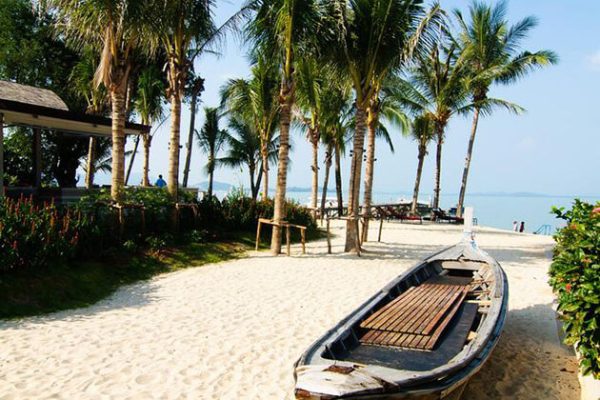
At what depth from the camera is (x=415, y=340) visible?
478 centimetres

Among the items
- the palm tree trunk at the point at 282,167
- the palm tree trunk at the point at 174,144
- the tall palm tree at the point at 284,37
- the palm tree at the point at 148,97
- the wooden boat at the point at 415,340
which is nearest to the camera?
the wooden boat at the point at 415,340

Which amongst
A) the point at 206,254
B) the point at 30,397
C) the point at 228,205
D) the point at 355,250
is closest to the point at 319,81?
the point at 228,205

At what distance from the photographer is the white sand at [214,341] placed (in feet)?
15.7

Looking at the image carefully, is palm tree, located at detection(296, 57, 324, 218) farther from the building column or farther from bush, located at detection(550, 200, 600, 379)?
bush, located at detection(550, 200, 600, 379)

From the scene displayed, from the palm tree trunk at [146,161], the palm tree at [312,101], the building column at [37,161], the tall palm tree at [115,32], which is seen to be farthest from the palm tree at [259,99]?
the building column at [37,161]

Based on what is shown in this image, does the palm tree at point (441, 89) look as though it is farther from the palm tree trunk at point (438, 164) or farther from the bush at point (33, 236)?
the bush at point (33, 236)

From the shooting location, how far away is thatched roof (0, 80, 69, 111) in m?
14.3

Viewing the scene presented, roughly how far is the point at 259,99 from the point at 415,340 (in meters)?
17.4

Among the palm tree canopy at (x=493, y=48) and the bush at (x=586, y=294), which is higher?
the palm tree canopy at (x=493, y=48)

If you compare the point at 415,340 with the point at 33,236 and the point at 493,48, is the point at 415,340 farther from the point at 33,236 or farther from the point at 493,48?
the point at 493,48

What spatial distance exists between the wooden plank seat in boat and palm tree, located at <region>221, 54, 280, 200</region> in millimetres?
13327

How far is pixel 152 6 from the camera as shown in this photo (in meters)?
11.4

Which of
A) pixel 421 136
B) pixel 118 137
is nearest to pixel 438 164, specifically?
pixel 421 136

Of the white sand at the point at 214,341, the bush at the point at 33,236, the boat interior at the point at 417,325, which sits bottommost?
the white sand at the point at 214,341
